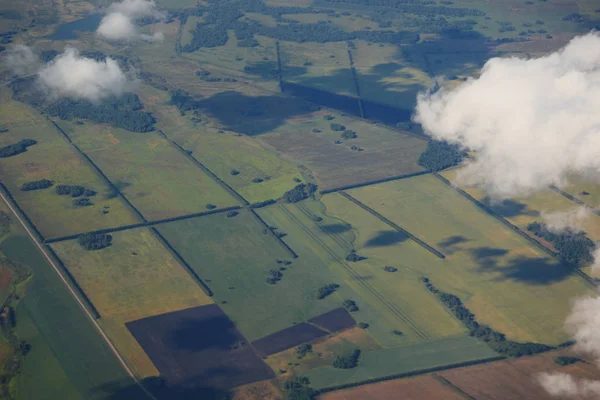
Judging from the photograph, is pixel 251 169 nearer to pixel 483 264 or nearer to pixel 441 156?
pixel 441 156

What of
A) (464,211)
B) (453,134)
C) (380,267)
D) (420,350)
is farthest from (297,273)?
(453,134)

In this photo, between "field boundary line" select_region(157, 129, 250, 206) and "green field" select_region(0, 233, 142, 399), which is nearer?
"green field" select_region(0, 233, 142, 399)

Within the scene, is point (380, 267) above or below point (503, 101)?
below

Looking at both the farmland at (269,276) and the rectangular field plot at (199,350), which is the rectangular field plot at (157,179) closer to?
the farmland at (269,276)

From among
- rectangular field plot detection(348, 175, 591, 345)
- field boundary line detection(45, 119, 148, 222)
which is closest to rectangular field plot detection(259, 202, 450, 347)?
rectangular field plot detection(348, 175, 591, 345)

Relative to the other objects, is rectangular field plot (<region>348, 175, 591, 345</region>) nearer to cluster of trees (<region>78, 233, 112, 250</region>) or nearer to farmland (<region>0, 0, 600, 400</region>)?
farmland (<region>0, 0, 600, 400</region>)

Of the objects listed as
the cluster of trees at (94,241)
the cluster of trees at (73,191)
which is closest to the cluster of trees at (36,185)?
the cluster of trees at (73,191)

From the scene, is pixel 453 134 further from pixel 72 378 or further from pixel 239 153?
pixel 72 378
